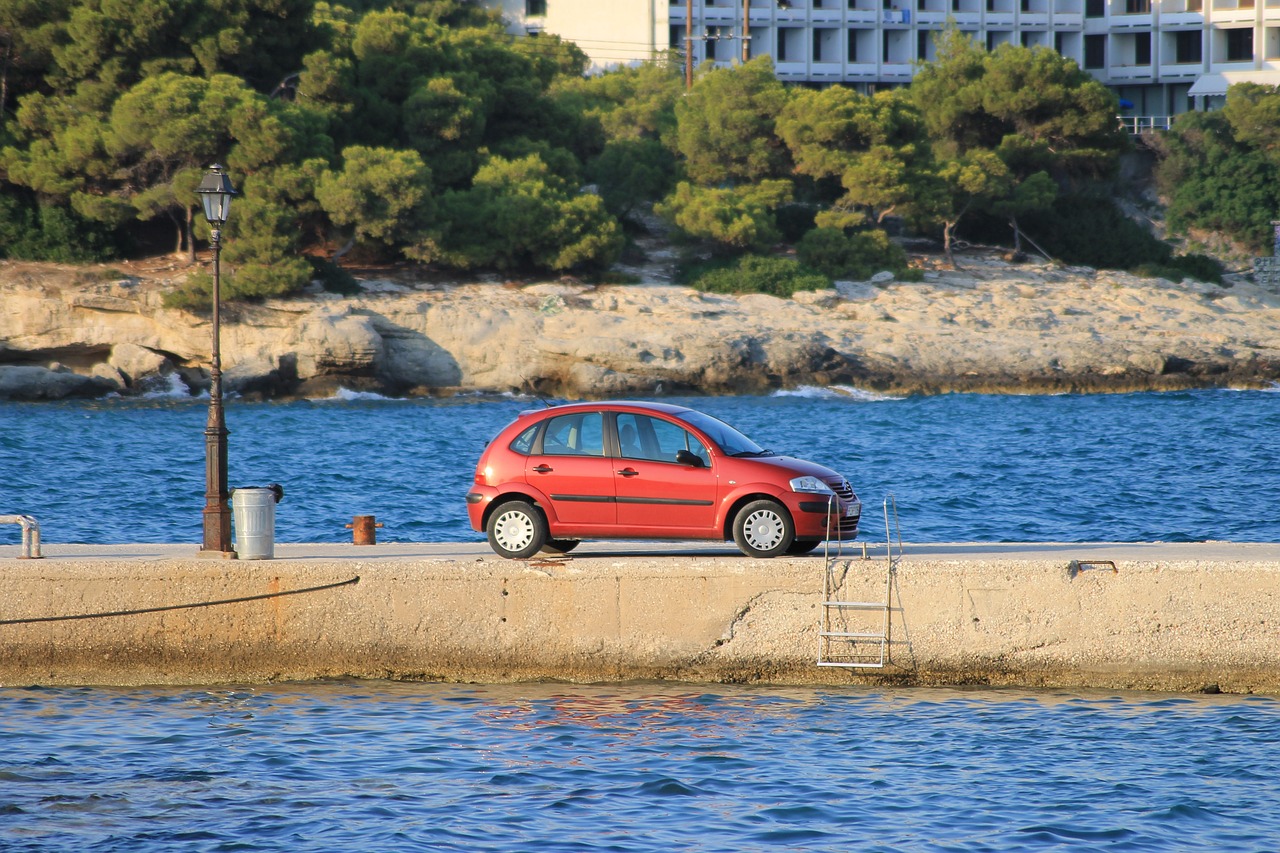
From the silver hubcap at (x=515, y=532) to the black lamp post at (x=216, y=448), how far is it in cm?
247

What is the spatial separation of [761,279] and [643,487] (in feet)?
143

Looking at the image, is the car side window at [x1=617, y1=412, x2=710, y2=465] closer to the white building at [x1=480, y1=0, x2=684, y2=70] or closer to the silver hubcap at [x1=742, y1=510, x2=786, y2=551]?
the silver hubcap at [x1=742, y1=510, x2=786, y2=551]

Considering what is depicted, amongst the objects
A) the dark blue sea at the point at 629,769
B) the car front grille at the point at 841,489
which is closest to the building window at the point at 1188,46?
the car front grille at the point at 841,489

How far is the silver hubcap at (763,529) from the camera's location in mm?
14336

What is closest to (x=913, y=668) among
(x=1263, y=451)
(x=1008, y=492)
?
(x=1008, y=492)

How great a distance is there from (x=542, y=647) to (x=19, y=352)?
41.8 metres

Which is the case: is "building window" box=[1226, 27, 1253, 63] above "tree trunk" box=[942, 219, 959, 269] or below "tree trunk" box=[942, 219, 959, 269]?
above

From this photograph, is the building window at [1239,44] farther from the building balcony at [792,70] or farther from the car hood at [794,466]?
the car hood at [794,466]

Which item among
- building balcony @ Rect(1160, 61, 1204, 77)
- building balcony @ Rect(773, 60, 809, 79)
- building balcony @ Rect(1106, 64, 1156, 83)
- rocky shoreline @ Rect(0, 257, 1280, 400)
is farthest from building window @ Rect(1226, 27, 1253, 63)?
rocky shoreline @ Rect(0, 257, 1280, 400)

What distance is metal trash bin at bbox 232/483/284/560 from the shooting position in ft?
46.3

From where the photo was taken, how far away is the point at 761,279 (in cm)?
5731

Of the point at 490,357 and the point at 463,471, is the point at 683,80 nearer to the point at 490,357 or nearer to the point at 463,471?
the point at 490,357

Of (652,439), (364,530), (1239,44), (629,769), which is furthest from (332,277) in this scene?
(1239,44)

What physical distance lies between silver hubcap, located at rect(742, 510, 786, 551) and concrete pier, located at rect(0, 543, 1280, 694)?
0.52 m
